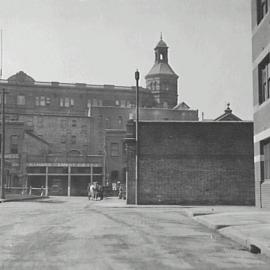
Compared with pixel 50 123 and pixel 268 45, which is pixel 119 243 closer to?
pixel 268 45

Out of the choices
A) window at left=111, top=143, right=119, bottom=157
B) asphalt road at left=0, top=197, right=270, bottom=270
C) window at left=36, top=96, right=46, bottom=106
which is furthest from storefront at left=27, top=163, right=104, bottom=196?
asphalt road at left=0, top=197, right=270, bottom=270

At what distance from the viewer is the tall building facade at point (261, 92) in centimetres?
2441

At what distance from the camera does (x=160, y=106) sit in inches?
4294

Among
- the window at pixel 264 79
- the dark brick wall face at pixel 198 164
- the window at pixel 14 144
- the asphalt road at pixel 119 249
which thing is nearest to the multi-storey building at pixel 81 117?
the window at pixel 14 144

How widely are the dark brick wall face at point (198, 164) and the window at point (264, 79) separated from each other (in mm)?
8668

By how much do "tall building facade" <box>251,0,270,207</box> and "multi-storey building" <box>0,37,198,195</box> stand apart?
4919 centimetres

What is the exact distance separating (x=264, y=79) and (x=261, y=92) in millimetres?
723

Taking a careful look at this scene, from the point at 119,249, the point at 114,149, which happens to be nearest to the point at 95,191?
the point at 114,149

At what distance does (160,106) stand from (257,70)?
83061mm

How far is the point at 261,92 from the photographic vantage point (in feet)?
85.0

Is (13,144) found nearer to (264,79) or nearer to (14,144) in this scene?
(14,144)

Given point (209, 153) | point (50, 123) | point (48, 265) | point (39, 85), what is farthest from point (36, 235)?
point (39, 85)

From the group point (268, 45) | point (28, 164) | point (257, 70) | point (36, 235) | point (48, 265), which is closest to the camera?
point (48, 265)

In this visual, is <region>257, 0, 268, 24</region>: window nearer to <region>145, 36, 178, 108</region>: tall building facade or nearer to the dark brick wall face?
the dark brick wall face
